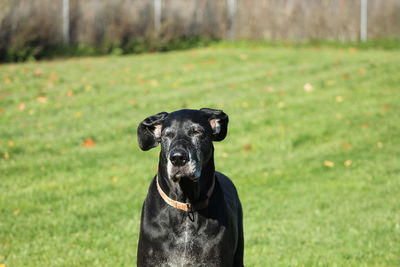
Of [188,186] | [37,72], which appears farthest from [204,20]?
[188,186]

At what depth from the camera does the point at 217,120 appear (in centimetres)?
455

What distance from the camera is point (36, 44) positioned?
17500mm

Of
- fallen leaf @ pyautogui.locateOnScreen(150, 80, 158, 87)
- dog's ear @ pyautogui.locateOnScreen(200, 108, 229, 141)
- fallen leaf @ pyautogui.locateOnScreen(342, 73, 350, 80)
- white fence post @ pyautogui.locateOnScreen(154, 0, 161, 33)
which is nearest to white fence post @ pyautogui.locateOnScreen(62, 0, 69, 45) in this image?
white fence post @ pyautogui.locateOnScreen(154, 0, 161, 33)

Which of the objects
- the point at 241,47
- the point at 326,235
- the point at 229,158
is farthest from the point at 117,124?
the point at 241,47

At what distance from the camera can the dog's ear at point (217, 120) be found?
452 cm

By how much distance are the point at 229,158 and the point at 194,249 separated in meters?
5.82

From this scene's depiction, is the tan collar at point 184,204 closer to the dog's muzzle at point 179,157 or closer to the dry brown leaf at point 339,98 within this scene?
the dog's muzzle at point 179,157

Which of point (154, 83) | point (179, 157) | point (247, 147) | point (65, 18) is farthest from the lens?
point (65, 18)

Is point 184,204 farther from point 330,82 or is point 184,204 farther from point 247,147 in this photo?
point 330,82

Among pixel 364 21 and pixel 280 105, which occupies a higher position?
pixel 364 21

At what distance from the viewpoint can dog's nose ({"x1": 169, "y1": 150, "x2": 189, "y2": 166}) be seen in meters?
3.91

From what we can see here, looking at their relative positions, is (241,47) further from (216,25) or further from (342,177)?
(342,177)

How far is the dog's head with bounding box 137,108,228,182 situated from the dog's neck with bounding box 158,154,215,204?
0.12 meters

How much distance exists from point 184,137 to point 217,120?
467 mm
